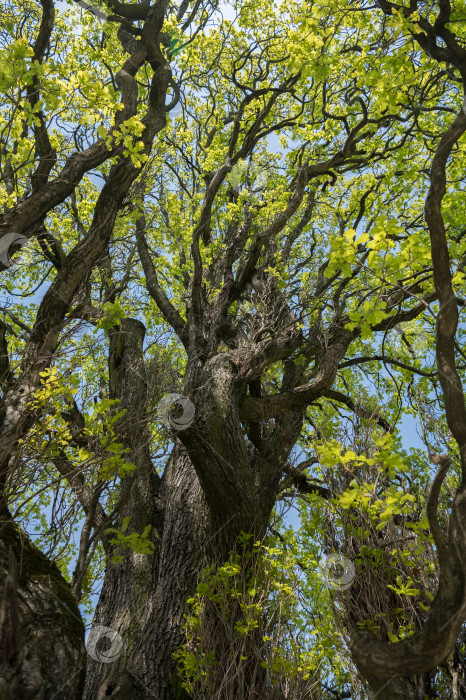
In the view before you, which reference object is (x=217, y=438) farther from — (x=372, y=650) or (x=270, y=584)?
(x=372, y=650)

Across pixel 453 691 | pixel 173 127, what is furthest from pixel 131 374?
pixel 173 127
